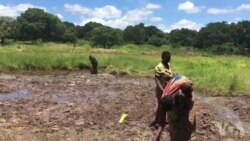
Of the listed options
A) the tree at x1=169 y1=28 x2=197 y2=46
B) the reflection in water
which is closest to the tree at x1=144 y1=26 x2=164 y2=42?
the tree at x1=169 y1=28 x2=197 y2=46

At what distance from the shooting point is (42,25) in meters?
82.5

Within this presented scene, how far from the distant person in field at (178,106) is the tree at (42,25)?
7734cm

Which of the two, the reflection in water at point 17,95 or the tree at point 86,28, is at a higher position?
the tree at point 86,28

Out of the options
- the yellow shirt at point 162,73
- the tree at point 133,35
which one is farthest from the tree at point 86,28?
the yellow shirt at point 162,73

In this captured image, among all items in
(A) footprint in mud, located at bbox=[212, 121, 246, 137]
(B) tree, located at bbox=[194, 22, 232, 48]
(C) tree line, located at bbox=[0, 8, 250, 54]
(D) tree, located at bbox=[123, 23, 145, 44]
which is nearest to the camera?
(A) footprint in mud, located at bbox=[212, 121, 246, 137]

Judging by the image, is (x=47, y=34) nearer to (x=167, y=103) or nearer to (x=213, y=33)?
(x=213, y=33)

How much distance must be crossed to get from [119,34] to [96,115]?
69.4 metres

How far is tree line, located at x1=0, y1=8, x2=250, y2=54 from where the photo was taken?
7494 centimetres

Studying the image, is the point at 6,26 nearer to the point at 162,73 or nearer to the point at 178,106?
the point at 162,73

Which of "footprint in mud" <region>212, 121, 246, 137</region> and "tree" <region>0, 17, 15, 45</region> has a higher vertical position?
"tree" <region>0, 17, 15, 45</region>

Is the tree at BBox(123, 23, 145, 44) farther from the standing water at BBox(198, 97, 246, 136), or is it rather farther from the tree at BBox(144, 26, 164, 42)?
the standing water at BBox(198, 97, 246, 136)

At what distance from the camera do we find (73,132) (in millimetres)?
9336

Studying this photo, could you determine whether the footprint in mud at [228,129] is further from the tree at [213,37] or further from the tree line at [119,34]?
the tree at [213,37]

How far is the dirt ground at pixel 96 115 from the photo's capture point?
30.2 ft
